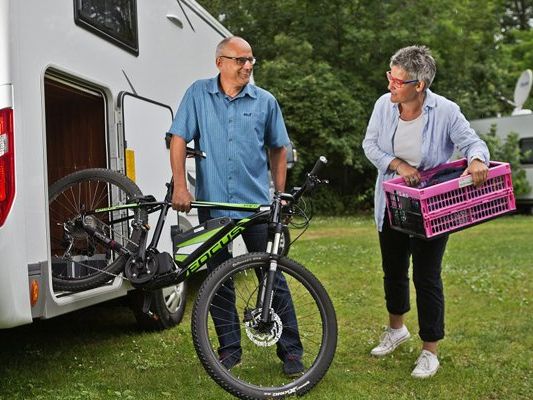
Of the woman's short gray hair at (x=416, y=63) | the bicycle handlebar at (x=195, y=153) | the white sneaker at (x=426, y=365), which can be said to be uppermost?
the woman's short gray hair at (x=416, y=63)

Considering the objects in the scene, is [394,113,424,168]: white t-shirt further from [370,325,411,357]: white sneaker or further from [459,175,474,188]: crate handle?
A: [370,325,411,357]: white sneaker

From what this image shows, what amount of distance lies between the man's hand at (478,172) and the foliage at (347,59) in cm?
1281

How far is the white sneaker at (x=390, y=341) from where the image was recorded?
12.9ft

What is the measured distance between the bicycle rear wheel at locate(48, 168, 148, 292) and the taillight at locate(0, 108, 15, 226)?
73 centimetres

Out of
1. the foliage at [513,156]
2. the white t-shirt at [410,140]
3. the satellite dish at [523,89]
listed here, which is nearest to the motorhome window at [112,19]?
the white t-shirt at [410,140]

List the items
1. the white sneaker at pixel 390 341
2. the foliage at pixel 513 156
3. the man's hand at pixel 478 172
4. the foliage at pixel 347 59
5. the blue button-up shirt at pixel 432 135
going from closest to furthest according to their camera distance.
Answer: the man's hand at pixel 478 172 < the blue button-up shirt at pixel 432 135 < the white sneaker at pixel 390 341 < the foliage at pixel 347 59 < the foliage at pixel 513 156

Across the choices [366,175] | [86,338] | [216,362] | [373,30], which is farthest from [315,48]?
[216,362]

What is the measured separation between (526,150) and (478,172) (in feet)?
50.5

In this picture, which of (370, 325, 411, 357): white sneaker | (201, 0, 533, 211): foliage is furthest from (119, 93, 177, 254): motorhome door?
(201, 0, 533, 211): foliage

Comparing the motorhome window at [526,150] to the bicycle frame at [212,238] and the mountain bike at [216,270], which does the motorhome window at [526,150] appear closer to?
the mountain bike at [216,270]

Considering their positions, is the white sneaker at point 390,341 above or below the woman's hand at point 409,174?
below

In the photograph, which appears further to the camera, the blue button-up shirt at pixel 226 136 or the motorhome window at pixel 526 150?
the motorhome window at pixel 526 150

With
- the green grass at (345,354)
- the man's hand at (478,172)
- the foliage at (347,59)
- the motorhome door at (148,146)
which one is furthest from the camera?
the foliage at (347,59)

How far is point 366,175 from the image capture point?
18.4 meters
